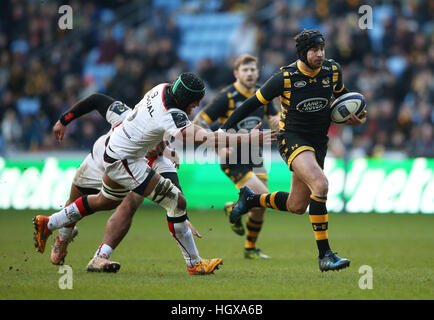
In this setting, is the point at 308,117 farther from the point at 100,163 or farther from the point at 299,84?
the point at 100,163

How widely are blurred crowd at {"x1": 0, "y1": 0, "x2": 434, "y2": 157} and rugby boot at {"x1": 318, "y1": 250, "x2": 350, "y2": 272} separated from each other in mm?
9516

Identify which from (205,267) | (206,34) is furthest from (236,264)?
(206,34)

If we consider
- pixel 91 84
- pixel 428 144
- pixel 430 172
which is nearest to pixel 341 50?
pixel 428 144

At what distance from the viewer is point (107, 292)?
21.0 feet

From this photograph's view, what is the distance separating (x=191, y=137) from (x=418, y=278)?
8.72ft

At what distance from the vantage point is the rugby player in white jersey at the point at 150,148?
23.4 ft

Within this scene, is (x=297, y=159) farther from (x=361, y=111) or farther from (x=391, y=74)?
(x=391, y=74)

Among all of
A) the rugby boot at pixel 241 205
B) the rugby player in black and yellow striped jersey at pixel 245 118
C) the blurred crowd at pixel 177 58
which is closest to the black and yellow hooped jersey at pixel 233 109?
the rugby player in black and yellow striped jersey at pixel 245 118

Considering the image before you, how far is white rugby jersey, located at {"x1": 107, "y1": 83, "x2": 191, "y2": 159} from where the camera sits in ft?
23.3

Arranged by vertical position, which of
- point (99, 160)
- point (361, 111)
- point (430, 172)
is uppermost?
point (361, 111)

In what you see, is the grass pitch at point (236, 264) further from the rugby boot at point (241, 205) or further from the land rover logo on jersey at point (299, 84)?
the land rover logo on jersey at point (299, 84)

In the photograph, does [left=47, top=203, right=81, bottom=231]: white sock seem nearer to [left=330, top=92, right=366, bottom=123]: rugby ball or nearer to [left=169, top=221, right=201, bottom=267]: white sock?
[left=169, top=221, right=201, bottom=267]: white sock

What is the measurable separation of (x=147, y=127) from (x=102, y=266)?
161 cm

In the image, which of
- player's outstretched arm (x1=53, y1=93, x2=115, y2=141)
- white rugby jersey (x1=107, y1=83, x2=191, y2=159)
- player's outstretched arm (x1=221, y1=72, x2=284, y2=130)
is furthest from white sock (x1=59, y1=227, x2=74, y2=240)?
player's outstretched arm (x1=221, y1=72, x2=284, y2=130)
